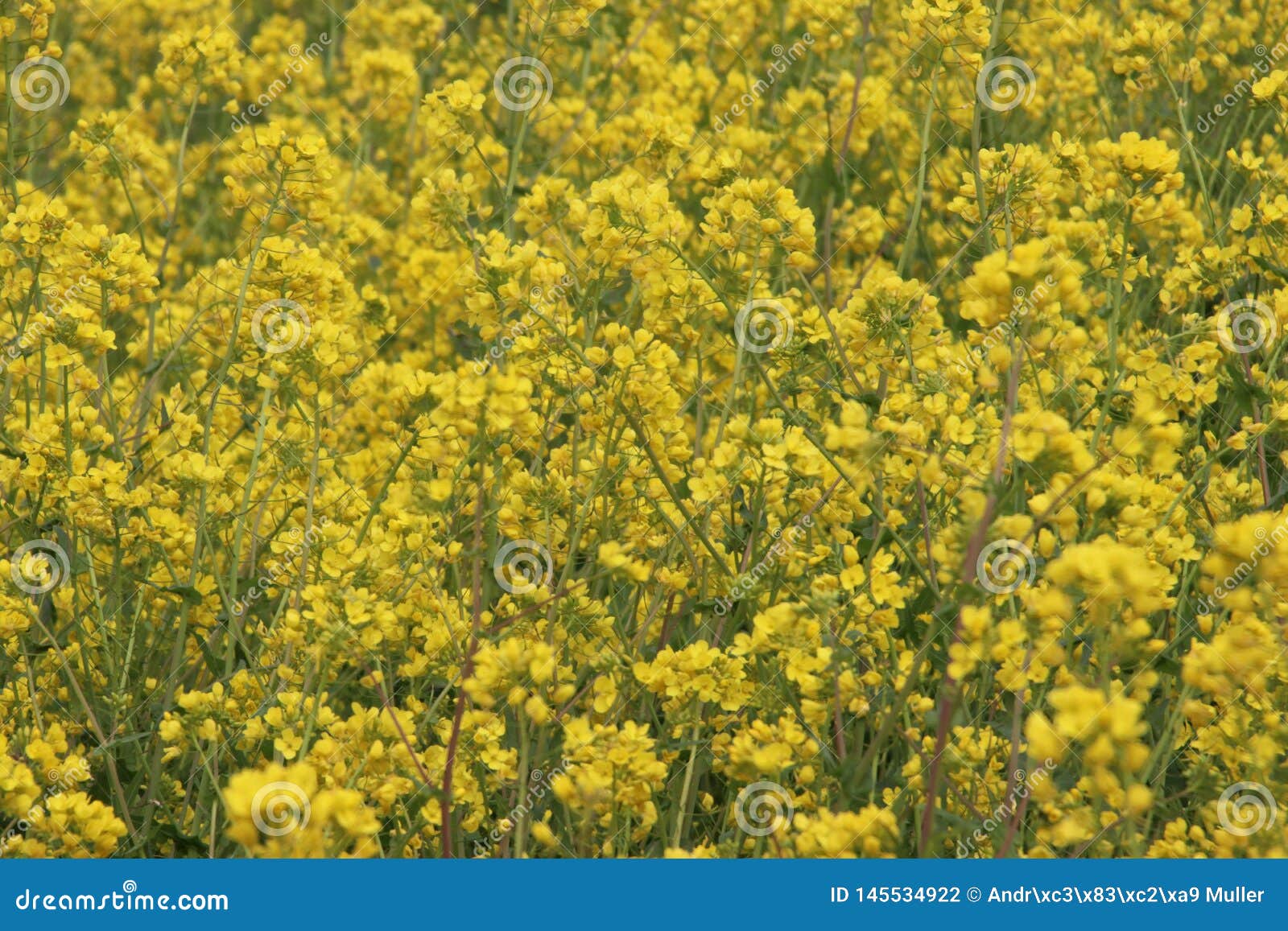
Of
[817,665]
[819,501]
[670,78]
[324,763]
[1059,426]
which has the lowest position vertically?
[324,763]

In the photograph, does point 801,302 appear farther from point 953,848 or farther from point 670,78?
point 953,848

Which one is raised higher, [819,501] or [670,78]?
[670,78]

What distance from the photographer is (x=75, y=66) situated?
7.26m

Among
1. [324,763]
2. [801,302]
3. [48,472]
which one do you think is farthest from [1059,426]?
[801,302]

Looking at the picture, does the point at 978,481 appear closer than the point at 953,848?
Yes

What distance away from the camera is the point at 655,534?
3.19 meters

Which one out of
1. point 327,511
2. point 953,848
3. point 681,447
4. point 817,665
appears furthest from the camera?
point 327,511

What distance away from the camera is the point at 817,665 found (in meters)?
2.43

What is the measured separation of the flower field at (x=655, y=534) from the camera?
7.79 ft

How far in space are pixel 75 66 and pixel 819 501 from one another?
19.3 feet

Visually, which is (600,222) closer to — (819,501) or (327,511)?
(819,501)

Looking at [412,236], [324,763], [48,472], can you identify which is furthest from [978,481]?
[412,236]

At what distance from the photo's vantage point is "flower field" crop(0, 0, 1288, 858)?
238 centimetres

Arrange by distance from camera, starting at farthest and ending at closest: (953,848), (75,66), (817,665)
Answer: (75,66)
(953,848)
(817,665)
